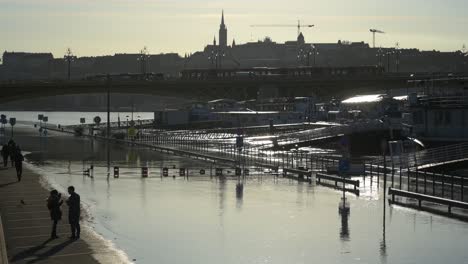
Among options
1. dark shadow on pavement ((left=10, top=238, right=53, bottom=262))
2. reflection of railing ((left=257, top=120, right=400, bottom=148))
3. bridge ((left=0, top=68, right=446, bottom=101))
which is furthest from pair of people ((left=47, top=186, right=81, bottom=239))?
bridge ((left=0, top=68, right=446, bottom=101))

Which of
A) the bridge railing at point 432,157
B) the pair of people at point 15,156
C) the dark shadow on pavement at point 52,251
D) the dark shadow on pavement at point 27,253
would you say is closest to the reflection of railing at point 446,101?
the bridge railing at point 432,157

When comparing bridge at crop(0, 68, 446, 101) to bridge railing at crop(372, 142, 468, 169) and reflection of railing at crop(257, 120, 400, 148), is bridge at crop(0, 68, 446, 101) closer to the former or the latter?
reflection of railing at crop(257, 120, 400, 148)

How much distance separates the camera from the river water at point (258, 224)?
28.9m

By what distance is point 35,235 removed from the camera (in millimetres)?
30766

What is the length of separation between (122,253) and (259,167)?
32954 mm

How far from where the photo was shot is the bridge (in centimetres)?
13312

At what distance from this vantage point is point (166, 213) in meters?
38.0

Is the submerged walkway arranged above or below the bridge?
below

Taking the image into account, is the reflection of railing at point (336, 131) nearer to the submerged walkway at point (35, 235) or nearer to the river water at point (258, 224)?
the river water at point (258, 224)

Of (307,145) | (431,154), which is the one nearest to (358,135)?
(307,145)

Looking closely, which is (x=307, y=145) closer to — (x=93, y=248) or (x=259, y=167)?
(x=259, y=167)

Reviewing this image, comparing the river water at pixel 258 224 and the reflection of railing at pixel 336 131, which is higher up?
the reflection of railing at pixel 336 131

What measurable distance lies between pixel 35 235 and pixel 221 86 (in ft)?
401

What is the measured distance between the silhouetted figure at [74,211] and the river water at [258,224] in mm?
1352
